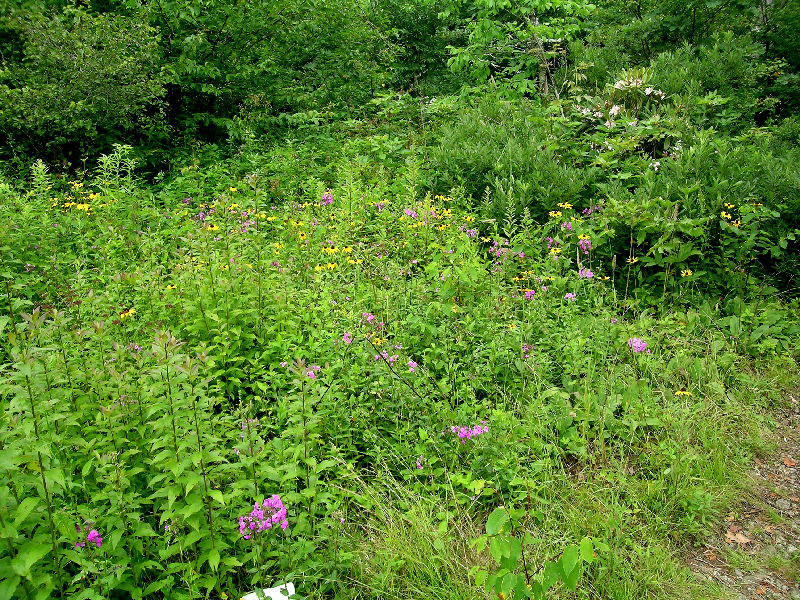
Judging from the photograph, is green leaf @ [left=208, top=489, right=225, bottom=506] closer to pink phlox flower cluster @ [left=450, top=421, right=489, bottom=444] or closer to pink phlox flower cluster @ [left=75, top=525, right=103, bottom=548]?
pink phlox flower cluster @ [left=75, top=525, right=103, bottom=548]

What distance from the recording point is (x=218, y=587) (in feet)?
7.52

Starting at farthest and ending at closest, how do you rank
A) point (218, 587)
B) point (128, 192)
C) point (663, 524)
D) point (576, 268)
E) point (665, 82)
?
point (665, 82), point (128, 192), point (576, 268), point (663, 524), point (218, 587)

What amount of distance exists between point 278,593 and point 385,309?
1990mm

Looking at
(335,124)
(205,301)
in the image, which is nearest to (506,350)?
(205,301)

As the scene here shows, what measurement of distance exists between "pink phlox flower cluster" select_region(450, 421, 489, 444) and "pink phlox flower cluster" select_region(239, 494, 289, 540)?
104 cm

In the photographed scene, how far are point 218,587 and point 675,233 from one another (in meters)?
4.15

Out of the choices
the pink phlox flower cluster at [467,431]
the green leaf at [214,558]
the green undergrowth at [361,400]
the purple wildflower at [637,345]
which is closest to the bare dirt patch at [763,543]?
the green undergrowth at [361,400]

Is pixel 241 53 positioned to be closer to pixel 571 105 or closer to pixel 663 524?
pixel 571 105

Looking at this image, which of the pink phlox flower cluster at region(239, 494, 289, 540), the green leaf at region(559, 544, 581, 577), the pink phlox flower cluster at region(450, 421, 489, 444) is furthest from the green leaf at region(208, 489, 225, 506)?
the pink phlox flower cluster at region(450, 421, 489, 444)

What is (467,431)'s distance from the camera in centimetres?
309

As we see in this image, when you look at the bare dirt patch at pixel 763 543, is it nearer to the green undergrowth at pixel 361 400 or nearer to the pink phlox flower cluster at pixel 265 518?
the green undergrowth at pixel 361 400

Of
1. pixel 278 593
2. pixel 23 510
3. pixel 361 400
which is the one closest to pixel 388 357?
pixel 361 400

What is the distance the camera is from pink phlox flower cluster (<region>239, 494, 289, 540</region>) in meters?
2.29

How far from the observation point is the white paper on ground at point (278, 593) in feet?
7.22
